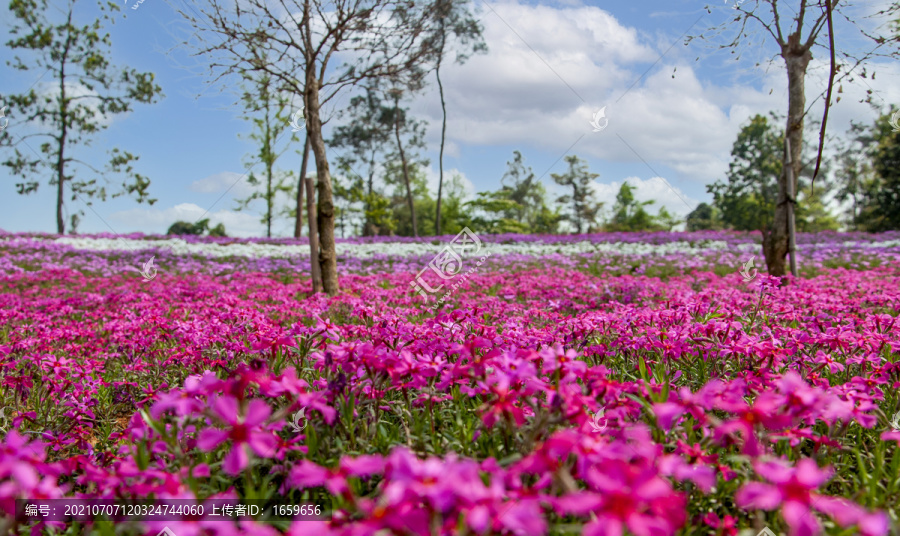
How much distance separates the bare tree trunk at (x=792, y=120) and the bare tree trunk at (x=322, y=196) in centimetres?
614

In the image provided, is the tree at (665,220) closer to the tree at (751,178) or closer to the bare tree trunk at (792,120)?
the tree at (751,178)

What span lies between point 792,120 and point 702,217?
6043 centimetres

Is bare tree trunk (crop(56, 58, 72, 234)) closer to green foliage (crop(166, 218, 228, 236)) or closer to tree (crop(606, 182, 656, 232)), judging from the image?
green foliage (crop(166, 218, 228, 236))

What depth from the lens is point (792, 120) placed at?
6.89 meters

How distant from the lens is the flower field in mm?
1000

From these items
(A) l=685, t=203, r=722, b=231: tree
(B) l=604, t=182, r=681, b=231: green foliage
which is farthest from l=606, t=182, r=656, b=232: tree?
(A) l=685, t=203, r=722, b=231: tree

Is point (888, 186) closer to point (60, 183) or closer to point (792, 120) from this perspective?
point (792, 120)

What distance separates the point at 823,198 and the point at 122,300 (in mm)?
61366

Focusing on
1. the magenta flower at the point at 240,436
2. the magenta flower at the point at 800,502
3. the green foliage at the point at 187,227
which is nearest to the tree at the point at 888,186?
the magenta flower at the point at 800,502

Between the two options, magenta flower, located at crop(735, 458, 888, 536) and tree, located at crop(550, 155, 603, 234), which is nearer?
magenta flower, located at crop(735, 458, 888, 536)

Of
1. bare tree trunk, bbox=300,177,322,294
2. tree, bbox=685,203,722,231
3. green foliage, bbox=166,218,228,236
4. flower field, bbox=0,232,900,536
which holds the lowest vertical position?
flower field, bbox=0,232,900,536

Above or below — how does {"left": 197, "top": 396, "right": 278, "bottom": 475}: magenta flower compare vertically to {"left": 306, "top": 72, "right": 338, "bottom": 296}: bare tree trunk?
below

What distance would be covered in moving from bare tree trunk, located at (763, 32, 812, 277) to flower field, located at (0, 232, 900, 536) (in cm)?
205

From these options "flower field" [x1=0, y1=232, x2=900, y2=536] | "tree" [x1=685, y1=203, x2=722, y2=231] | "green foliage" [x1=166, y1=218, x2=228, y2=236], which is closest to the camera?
"flower field" [x1=0, y1=232, x2=900, y2=536]
